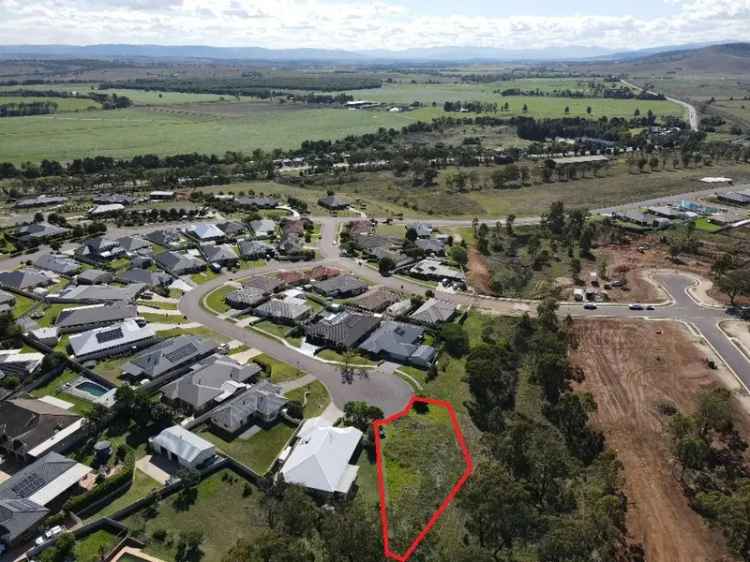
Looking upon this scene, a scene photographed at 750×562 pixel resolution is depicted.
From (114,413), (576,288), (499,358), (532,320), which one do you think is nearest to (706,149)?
(576,288)

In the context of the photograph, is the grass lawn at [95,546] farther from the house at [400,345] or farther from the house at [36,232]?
the house at [36,232]

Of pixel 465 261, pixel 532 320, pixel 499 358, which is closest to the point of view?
pixel 499 358

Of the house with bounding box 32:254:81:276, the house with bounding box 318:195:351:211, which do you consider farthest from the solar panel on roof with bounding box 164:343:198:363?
the house with bounding box 318:195:351:211

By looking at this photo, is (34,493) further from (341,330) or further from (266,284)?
(266,284)

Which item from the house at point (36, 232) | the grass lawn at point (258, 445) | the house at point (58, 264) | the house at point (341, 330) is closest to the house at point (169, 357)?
the grass lawn at point (258, 445)

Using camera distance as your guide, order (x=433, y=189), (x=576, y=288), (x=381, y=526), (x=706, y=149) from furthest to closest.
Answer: (x=706, y=149)
(x=433, y=189)
(x=576, y=288)
(x=381, y=526)

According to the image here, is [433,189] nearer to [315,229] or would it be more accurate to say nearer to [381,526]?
[315,229]

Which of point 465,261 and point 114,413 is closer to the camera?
point 114,413
